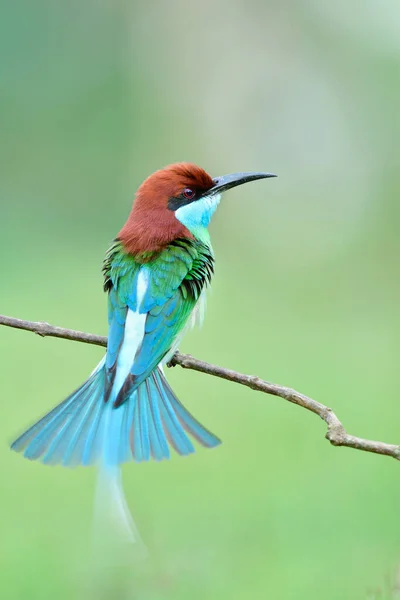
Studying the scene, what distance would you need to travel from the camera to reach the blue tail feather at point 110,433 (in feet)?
6.83

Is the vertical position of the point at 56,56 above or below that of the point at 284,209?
above

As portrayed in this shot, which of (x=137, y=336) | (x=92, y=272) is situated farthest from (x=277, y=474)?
(x=92, y=272)

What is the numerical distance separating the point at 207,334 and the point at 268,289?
0.93 metres

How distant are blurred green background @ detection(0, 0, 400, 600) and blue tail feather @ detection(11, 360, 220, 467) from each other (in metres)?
0.28

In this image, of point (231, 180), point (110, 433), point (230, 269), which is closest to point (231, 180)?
point (231, 180)

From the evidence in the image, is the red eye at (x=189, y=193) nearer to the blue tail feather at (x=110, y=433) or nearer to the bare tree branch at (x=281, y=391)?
the bare tree branch at (x=281, y=391)

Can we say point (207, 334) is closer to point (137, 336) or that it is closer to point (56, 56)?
point (137, 336)

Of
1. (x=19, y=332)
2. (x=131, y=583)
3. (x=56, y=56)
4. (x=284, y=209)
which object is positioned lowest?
(x=19, y=332)

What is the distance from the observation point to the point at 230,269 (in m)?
5.86

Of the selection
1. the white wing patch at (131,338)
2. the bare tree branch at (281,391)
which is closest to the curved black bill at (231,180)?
the white wing patch at (131,338)

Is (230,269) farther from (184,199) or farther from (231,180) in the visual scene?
(184,199)

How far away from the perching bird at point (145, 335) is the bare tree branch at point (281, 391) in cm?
8

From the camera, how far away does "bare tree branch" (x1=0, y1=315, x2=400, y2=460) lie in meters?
1.49

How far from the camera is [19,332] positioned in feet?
15.6
